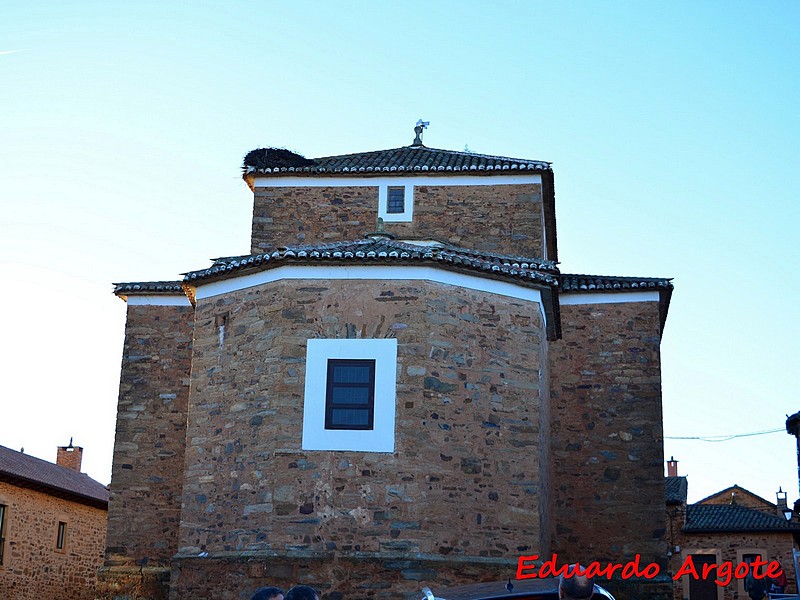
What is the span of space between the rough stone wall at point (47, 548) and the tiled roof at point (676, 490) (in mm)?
15091

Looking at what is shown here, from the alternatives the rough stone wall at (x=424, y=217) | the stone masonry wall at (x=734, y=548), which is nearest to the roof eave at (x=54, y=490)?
the rough stone wall at (x=424, y=217)

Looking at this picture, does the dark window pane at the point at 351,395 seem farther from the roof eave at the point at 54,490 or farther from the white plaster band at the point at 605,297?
the roof eave at the point at 54,490

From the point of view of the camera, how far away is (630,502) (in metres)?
18.5

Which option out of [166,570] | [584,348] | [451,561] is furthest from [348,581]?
[584,348]

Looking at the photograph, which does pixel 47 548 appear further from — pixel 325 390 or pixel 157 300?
pixel 325 390

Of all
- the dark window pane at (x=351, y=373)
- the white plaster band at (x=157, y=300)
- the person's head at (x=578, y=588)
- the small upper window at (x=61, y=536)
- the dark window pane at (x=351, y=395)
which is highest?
the white plaster band at (x=157, y=300)

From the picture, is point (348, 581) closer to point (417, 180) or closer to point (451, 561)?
point (451, 561)

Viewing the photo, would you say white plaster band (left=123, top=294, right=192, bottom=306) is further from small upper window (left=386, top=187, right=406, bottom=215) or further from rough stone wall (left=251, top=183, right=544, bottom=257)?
small upper window (left=386, top=187, right=406, bottom=215)

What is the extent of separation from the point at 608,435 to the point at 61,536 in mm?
14166

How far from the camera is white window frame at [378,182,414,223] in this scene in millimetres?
19797

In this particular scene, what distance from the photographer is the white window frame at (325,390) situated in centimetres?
1430

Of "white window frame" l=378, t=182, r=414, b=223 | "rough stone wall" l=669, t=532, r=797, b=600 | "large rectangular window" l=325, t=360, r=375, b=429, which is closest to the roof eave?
"white window frame" l=378, t=182, r=414, b=223

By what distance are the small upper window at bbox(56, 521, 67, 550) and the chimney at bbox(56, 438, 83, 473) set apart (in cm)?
780

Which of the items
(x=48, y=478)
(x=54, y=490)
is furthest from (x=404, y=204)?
(x=48, y=478)
